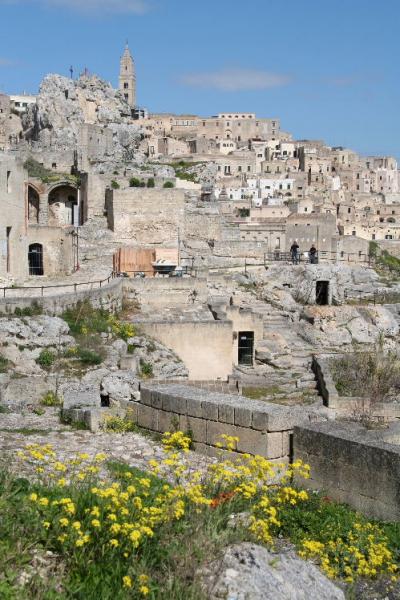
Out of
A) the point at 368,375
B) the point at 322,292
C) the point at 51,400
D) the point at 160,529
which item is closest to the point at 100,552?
the point at 160,529

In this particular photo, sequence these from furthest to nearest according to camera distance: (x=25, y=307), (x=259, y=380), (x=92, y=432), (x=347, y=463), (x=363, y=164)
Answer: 1. (x=363, y=164)
2. (x=259, y=380)
3. (x=25, y=307)
4. (x=92, y=432)
5. (x=347, y=463)

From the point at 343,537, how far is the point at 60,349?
35.0 feet

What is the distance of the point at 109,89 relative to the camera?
77000mm

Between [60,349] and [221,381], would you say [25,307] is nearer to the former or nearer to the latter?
[60,349]

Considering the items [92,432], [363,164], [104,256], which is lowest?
[92,432]

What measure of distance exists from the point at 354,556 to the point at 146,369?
39.6ft

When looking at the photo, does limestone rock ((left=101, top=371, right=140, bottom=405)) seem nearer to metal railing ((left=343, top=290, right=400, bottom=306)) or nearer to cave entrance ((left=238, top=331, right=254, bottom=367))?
cave entrance ((left=238, top=331, right=254, bottom=367))

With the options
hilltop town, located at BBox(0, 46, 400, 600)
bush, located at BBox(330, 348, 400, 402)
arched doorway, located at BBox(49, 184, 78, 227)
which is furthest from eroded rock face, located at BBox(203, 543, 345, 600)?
arched doorway, located at BBox(49, 184, 78, 227)

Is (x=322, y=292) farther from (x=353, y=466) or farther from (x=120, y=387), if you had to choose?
(x=353, y=466)

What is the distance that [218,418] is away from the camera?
845cm

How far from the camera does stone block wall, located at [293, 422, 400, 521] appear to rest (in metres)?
6.94

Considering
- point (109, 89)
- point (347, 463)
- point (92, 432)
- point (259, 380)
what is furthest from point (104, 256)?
point (109, 89)

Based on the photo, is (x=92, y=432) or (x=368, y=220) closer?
(x=92, y=432)

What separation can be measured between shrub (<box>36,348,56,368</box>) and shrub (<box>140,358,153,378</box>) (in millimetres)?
2425
